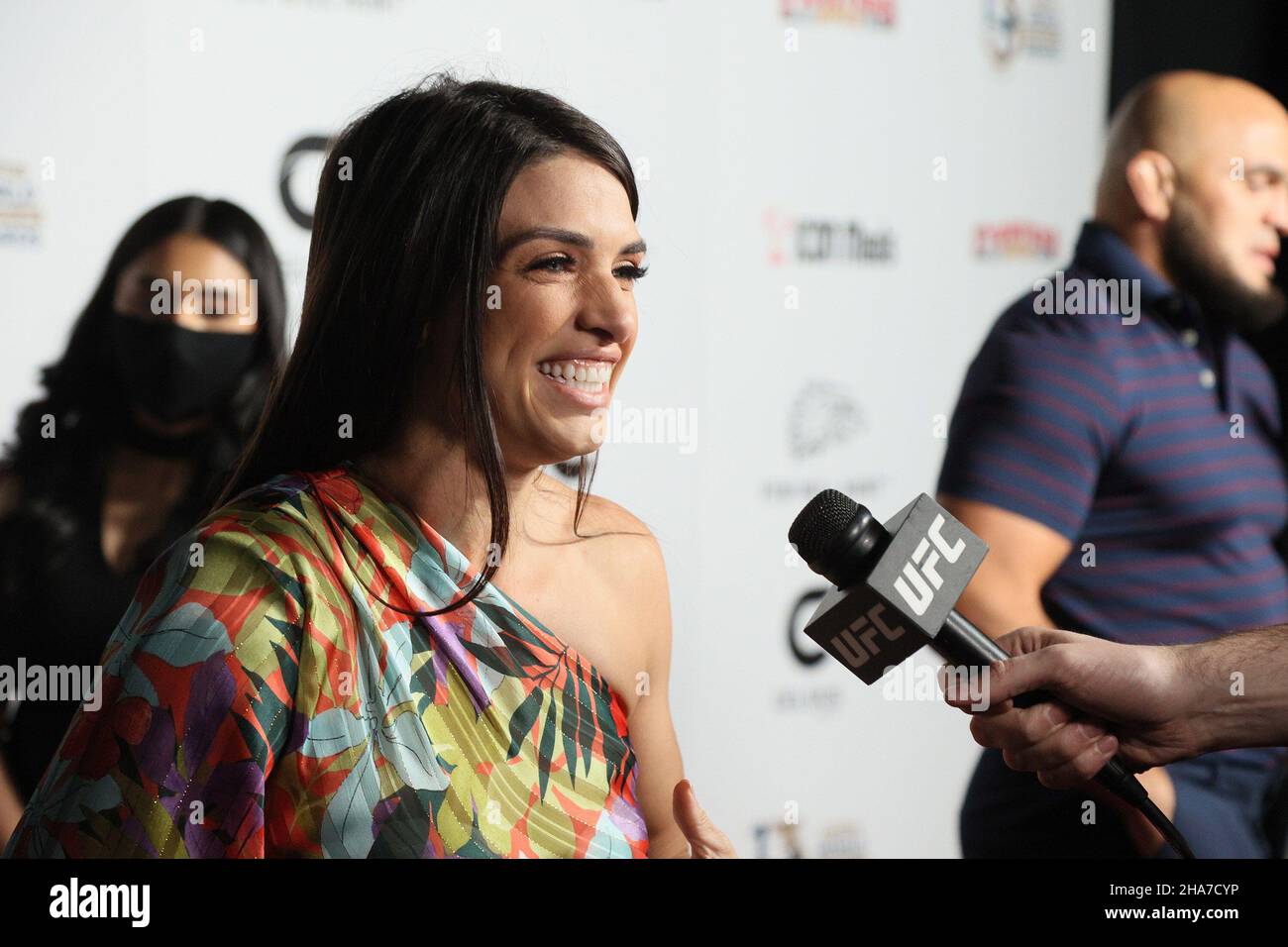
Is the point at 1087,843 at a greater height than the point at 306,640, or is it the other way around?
the point at 306,640

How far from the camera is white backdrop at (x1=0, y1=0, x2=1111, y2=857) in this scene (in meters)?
1.79

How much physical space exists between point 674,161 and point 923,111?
23.1 inches

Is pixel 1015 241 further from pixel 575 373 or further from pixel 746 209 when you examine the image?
pixel 575 373

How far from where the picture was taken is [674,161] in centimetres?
210

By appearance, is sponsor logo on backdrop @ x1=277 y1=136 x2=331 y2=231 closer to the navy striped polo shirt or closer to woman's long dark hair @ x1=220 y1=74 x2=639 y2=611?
woman's long dark hair @ x1=220 y1=74 x2=639 y2=611

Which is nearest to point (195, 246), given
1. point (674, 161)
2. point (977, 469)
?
point (674, 161)

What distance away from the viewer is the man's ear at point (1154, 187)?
2207 mm

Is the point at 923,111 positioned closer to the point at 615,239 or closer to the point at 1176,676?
the point at 615,239

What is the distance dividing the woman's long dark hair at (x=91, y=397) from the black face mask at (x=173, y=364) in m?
0.02

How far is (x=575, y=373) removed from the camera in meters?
1.21

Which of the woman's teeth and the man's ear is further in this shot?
the man's ear
